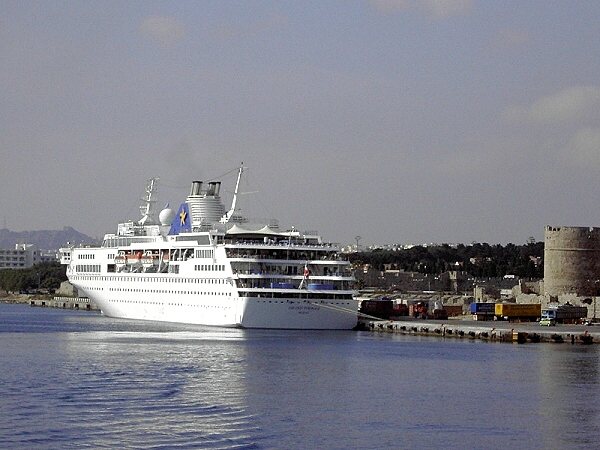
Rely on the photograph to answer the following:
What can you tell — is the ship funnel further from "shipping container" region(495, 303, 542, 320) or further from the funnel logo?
"shipping container" region(495, 303, 542, 320)

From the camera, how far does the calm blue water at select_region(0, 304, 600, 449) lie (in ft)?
100

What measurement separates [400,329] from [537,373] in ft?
75.7

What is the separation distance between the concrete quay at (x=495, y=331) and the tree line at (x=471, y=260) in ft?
263

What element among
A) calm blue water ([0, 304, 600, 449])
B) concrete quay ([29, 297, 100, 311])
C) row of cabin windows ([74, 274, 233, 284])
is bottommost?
calm blue water ([0, 304, 600, 449])

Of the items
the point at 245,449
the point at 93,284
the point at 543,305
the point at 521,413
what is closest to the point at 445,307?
the point at 543,305

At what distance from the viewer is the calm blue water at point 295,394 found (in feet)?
100

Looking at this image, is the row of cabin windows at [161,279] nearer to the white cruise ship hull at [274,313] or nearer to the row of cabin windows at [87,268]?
the row of cabin windows at [87,268]

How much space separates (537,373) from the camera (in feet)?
145

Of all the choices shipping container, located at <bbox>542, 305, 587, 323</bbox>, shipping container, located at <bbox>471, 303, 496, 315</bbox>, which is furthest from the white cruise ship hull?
shipping container, located at <bbox>471, 303, 496, 315</bbox>

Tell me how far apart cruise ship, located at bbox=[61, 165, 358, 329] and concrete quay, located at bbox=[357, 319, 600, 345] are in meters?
3.29

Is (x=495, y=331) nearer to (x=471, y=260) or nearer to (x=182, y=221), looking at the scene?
(x=182, y=221)

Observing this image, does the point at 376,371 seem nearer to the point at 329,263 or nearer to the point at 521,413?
the point at 521,413

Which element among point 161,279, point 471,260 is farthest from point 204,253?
point 471,260

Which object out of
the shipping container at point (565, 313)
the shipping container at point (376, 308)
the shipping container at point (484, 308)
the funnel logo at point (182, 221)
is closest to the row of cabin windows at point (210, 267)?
the funnel logo at point (182, 221)
